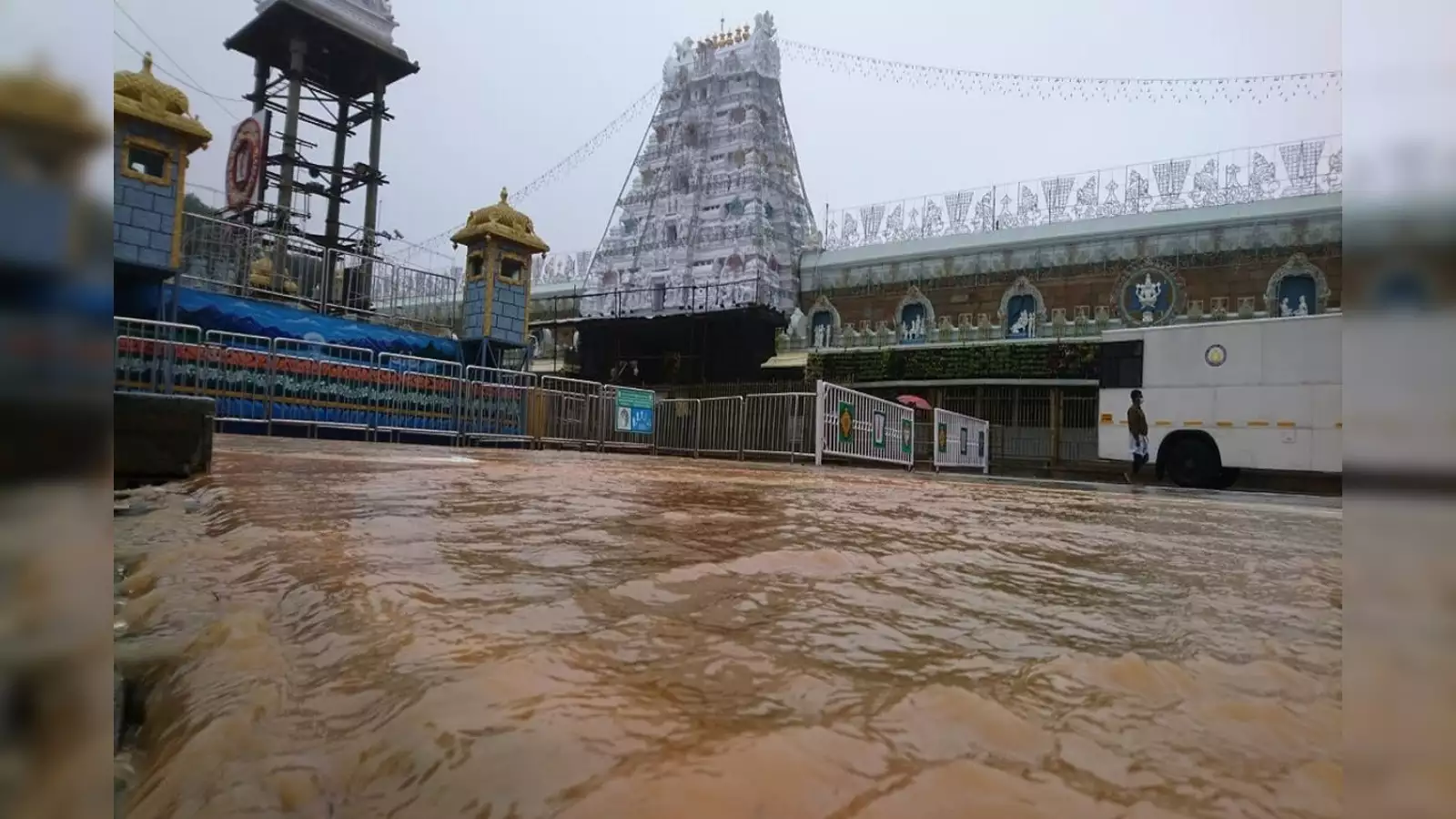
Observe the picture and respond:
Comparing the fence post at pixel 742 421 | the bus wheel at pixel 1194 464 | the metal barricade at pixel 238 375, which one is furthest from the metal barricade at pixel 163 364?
the bus wheel at pixel 1194 464

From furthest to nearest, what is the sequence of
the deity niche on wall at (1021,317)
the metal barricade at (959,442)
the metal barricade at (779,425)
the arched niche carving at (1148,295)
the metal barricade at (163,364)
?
the deity niche on wall at (1021,317)
the arched niche carving at (1148,295)
the metal barricade at (959,442)
the metal barricade at (779,425)
the metal barricade at (163,364)

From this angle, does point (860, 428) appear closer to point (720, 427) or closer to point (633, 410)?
point (720, 427)

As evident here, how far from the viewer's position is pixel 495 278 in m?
14.4

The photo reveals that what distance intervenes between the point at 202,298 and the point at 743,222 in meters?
14.1

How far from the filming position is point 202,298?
34.3 feet

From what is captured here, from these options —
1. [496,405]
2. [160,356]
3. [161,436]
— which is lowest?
[161,436]

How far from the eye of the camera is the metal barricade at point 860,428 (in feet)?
33.2

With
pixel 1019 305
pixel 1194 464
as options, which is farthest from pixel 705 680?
pixel 1019 305

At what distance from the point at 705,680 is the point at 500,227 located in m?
14.6

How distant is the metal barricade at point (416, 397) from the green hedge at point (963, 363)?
33.0 feet

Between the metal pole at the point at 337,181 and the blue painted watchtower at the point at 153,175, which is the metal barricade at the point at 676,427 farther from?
the metal pole at the point at 337,181
